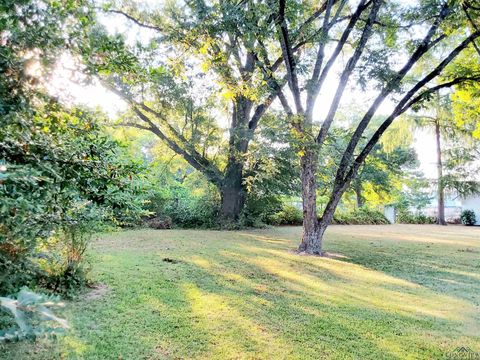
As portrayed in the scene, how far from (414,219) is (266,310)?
18616 millimetres

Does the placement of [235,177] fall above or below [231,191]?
above

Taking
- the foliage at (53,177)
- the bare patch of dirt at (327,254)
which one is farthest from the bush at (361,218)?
the foliage at (53,177)

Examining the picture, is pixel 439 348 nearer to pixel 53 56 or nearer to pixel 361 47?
pixel 53 56

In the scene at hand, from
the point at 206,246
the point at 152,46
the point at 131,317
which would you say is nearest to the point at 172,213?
the point at 206,246

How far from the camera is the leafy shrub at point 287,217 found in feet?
46.9

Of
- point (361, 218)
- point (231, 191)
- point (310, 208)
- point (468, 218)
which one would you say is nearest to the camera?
point (310, 208)

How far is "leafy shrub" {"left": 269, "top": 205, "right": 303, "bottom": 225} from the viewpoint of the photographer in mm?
14301

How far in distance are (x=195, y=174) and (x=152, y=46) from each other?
1140cm

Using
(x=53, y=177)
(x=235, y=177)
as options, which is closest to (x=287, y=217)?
(x=235, y=177)

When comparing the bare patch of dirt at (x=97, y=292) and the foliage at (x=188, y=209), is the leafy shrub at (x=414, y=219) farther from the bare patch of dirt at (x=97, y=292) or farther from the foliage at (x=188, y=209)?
the bare patch of dirt at (x=97, y=292)

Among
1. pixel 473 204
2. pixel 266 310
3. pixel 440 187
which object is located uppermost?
pixel 440 187

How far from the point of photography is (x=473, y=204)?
18625mm

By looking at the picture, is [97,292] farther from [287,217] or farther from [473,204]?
[473,204]

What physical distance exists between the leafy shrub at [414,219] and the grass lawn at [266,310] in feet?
46.2
